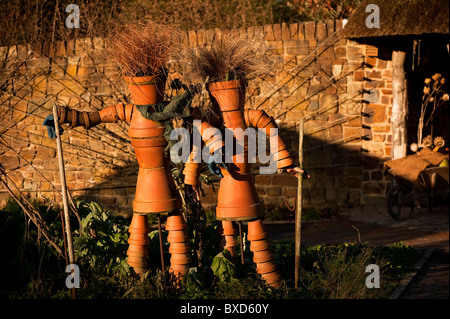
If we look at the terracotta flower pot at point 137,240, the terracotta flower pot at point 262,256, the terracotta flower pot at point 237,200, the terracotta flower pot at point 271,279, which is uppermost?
the terracotta flower pot at point 237,200

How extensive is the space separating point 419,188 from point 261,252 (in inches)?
172

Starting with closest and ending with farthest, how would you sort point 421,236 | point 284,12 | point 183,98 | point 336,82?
point 183,98, point 421,236, point 336,82, point 284,12

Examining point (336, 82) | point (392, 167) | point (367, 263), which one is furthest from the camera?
point (336, 82)

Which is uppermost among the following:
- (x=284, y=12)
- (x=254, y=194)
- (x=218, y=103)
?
(x=284, y=12)

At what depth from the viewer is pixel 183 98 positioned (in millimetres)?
5102

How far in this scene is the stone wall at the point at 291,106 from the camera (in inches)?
384

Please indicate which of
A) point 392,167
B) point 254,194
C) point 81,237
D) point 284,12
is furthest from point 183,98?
point 284,12

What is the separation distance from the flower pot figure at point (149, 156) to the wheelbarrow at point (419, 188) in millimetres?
A: 4684

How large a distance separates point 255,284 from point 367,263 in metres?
1.29

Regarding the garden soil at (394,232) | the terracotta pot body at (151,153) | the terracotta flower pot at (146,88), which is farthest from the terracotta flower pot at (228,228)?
the garden soil at (394,232)

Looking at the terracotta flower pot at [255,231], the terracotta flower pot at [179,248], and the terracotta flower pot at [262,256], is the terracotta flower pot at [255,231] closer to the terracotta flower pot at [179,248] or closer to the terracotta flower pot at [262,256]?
the terracotta flower pot at [262,256]

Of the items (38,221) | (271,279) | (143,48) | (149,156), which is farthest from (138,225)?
(143,48)

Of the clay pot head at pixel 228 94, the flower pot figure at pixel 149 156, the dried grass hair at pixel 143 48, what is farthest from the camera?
the clay pot head at pixel 228 94

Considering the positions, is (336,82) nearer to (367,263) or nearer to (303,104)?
(303,104)
